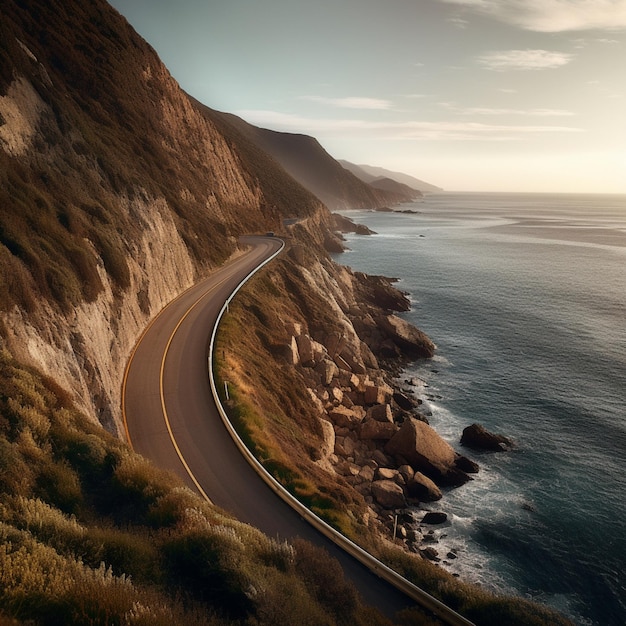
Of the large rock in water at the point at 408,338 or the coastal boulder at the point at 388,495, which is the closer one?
the coastal boulder at the point at 388,495

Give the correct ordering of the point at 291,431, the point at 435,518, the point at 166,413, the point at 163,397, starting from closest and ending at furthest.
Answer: the point at 166,413
the point at 163,397
the point at 435,518
the point at 291,431

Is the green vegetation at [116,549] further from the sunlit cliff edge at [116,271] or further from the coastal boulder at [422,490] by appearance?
the coastal boulder at [422,490]

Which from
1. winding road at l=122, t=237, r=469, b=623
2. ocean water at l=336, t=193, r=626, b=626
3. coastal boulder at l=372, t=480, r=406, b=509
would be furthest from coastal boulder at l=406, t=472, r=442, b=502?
winding road at l=122, t=237, r=469, b=623

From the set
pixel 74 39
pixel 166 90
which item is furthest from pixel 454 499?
pixel 166 90

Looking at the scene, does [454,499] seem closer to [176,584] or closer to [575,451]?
[575,451]

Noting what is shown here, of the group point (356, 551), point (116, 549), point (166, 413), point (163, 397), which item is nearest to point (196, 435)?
point (166, 413)

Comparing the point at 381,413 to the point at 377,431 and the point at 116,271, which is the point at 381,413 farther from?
the point at 116,271

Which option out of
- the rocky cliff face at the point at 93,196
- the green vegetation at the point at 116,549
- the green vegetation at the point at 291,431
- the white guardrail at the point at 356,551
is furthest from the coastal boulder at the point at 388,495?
the rocky cliff face at the point at 93,196

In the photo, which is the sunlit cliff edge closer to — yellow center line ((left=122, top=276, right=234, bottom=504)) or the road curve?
yellow center line ((left=122, top=276, right=234, bottom=504))

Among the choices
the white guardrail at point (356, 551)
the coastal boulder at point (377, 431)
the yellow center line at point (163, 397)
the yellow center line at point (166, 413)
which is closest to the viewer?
the white guardrail at point (356, 551)
